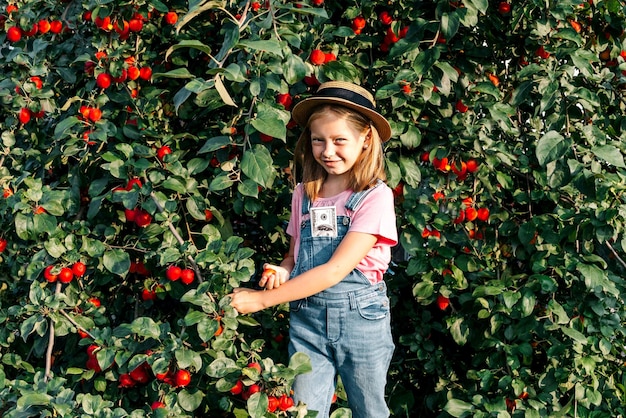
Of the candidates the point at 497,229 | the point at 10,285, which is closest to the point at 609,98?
the point at 497,229

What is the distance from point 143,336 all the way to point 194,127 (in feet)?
2.42

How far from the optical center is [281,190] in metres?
2.58

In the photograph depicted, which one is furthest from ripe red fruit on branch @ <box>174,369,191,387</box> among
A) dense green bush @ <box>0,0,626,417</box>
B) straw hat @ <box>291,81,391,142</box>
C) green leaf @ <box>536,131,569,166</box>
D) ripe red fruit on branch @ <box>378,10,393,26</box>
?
ripe red fruit on branch @ <box>378,10,393,26</box>

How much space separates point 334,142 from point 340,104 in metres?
0.11

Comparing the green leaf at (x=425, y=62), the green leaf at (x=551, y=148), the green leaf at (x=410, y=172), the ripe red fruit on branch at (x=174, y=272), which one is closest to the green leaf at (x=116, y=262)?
the ripe red fruit on branch at (x=174, y=272)

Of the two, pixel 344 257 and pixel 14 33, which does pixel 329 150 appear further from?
pixel 14 33

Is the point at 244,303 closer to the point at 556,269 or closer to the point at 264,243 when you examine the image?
the point at 264,243

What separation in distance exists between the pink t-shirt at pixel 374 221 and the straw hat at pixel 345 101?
0.19 m

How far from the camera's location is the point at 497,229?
265cm

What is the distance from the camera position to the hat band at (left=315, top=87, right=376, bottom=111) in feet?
6.81

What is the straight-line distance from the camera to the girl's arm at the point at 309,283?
1.96 meters

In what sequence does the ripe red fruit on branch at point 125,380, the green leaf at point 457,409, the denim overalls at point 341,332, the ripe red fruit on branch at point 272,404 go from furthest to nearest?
the green leaf at point 457,409, the ripe red fruit on branch at point 125,380, the denim overalls at point 341,332, the ripe red fruit on branch at point 272,404

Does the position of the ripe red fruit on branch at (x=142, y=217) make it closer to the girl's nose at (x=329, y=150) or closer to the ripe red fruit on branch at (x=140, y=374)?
the ripe red fruit on branch at (x=140, y=374)

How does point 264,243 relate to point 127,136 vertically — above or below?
below
